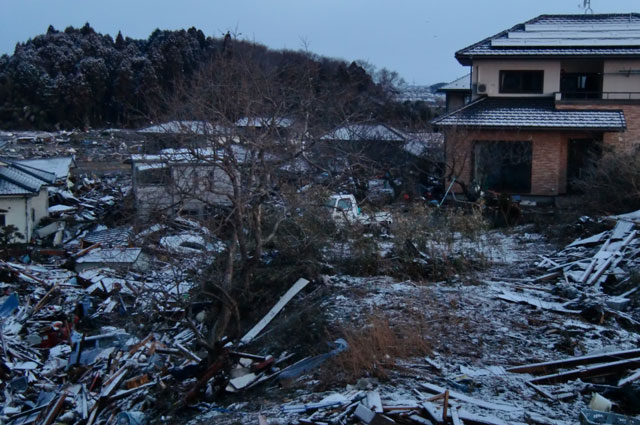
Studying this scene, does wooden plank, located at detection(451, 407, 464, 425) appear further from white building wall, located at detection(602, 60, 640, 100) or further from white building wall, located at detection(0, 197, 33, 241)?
white building wall, located at detection(0, 197, 33, 241)

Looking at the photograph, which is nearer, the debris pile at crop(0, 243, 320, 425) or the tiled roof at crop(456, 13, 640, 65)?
the debris pile at crop(0, 243, 320, 425)

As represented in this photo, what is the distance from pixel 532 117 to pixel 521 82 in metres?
2.18

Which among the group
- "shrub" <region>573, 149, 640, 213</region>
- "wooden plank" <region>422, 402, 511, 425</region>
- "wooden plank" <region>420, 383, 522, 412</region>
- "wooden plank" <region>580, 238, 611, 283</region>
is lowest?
"wooden plank" <region>420, 383, 522, 412</region>

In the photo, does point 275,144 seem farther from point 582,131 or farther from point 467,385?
point 582,131

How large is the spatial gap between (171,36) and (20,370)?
1669 inches

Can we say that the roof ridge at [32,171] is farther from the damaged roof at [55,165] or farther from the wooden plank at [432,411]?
the wooden plank at [432,411]

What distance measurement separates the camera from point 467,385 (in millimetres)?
6070

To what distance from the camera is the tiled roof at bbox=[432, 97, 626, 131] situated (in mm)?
18391

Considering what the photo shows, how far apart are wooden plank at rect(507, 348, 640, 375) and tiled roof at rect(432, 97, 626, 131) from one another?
1289 cm

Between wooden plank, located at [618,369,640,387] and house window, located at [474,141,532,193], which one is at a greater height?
house window, located at [474,141,532,193]

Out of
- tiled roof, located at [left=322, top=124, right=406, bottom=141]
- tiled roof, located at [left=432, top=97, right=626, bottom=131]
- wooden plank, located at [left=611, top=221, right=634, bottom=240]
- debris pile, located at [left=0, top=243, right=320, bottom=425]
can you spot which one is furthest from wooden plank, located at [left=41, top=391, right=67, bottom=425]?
tiled roof, located at [left=322, top=124, right=406, bottom=141]

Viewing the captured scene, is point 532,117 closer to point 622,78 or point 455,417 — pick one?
point 622,78

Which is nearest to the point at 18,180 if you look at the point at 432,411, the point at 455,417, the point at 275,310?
the point at 275,310

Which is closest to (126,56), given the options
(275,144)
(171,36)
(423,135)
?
(171,36)
